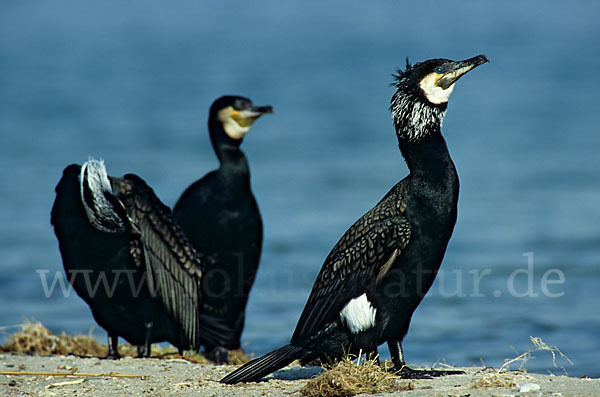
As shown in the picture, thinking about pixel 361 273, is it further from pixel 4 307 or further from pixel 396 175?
pixel 396 175

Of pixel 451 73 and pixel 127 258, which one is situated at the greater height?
pixel 451 73

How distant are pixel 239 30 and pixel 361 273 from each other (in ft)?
178

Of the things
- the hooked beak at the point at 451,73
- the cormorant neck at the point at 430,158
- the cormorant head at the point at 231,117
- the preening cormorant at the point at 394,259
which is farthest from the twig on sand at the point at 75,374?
the cormorant head at the point at 231,117

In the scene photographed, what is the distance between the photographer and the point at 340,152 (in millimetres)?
23344

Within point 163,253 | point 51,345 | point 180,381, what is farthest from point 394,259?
point 51,345

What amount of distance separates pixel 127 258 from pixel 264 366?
185 cm

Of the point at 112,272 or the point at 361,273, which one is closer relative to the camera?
the point at 361,273

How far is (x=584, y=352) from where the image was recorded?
353 inches

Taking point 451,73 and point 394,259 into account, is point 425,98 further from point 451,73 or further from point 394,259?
point 394,259

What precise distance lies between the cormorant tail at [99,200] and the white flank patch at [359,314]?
2.15m

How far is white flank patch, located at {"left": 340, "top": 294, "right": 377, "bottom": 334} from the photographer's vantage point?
5828 millimetres

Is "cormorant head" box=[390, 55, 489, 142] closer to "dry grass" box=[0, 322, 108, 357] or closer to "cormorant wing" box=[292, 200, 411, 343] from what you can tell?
"cormorant wing" box=[292, 200, 411, 343]

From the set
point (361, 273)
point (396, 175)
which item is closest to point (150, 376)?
point (361, 273)

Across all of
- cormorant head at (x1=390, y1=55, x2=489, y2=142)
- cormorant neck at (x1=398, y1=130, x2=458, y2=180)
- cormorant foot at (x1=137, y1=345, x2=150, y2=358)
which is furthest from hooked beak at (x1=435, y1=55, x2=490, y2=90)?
cormorant foot at (x1=137, y1=345, x2=150, y2=358)
